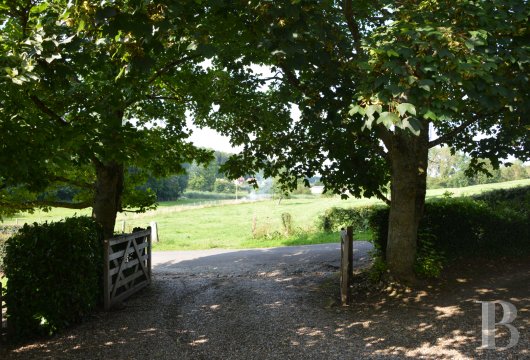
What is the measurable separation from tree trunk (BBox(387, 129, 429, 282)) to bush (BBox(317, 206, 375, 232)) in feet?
51.2

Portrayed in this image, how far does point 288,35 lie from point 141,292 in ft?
26.6

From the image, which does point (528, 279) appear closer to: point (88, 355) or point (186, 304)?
point (186, 304)

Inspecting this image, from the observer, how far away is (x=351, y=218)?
2562 cm

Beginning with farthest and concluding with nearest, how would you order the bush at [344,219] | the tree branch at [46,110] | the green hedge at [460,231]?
1. the bush at [344,219]
2. the green hedge at [460,231]
3. the tree branch at [46,110]

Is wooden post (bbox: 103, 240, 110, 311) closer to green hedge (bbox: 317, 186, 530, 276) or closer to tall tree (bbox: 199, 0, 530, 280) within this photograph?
tall tree (bbox: 199, 0, 530, 280)

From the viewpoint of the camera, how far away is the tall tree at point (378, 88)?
5.07m

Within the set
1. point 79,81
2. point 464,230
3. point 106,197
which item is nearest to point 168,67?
point 79,81

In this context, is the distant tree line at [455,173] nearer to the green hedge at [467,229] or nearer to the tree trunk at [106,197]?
the green hedge at [467,229]

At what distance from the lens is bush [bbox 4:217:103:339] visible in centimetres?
751

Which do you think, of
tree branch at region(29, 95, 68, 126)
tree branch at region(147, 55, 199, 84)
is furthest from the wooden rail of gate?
tree branch at region(147, 55, 199, 84)

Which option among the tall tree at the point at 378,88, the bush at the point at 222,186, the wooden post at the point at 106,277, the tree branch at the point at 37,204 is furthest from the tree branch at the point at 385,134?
the bush at the point at 222,186

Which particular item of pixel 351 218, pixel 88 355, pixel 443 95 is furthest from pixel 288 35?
pixel 351 218

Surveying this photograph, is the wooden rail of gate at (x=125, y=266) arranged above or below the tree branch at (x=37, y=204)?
below

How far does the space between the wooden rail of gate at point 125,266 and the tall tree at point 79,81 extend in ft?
2.34
